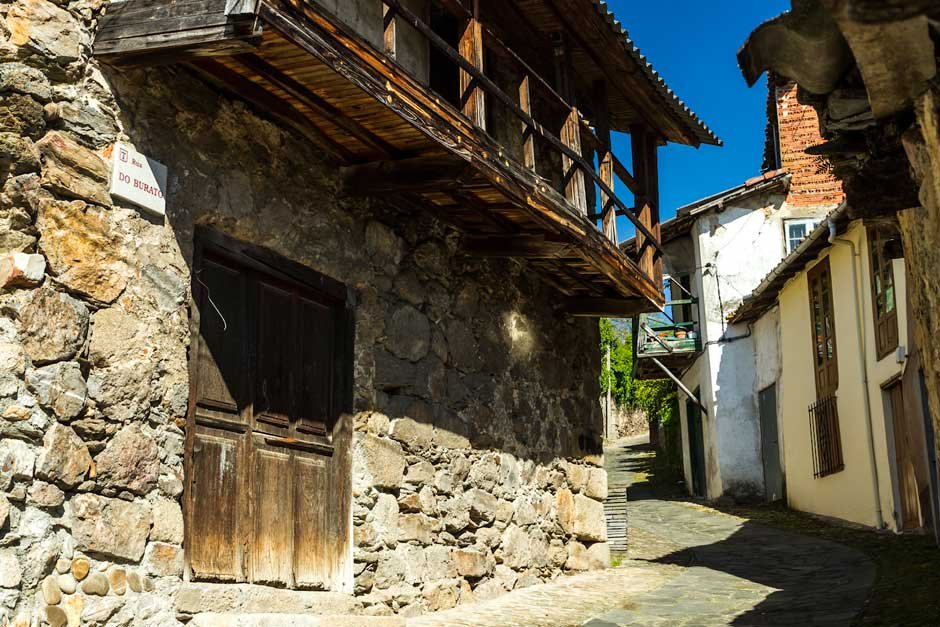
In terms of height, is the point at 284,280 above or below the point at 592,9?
below

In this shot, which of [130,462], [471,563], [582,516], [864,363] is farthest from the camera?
[864,363]

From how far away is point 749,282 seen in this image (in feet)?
60.9

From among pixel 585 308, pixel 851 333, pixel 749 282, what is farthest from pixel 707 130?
pixel 749 282

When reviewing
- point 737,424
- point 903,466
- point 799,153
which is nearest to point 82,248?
point 903,466

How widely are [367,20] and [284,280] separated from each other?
1789 millimetres

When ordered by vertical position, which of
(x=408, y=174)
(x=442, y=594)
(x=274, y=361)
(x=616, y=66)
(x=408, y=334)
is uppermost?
(x=616, y=66)

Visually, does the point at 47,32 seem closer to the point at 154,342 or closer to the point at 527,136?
the point at 154,342

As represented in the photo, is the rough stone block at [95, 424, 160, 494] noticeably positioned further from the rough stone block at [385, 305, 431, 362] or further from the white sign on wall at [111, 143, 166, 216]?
the rough stone block at [385, 305, 431, 362]

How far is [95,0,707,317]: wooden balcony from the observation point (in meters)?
4.41

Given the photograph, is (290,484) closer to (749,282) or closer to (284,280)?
(284,280)

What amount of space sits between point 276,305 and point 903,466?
834 cm

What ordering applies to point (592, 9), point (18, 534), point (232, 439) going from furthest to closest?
1. point (592, 9)
2. point (232, 439)
3. point (18, 534)

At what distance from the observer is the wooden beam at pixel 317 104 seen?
187 inches

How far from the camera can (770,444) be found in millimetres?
17188
